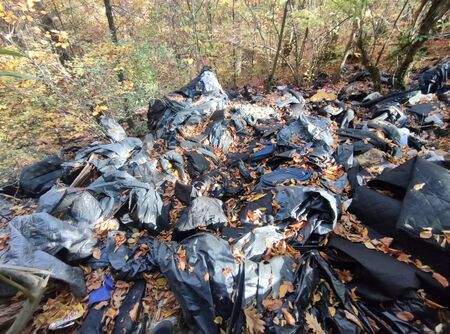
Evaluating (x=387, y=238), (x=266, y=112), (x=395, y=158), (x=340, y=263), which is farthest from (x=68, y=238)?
(x=266, y=112)

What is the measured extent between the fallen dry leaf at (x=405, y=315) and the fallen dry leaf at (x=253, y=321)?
2.95 feet

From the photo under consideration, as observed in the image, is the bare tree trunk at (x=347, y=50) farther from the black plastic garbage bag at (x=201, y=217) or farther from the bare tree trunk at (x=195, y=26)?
the black plastic garbage bag at (x=201, y=217)

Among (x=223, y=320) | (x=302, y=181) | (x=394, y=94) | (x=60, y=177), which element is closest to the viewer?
(x=223, y=320)

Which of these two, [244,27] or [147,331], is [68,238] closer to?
[147,331]

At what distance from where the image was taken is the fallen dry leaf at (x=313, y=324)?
1.63 metres

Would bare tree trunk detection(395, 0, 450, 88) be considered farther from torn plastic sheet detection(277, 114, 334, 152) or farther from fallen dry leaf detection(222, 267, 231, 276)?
fallen dry leaf detection(222, 267, 231, 276)

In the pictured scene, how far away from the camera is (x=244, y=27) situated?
8.68m

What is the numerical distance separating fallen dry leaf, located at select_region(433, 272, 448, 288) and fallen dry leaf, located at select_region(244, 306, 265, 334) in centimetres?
120

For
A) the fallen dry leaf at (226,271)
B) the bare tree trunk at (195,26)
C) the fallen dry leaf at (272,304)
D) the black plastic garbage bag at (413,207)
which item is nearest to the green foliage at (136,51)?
the bare tree trunk at (195,26)

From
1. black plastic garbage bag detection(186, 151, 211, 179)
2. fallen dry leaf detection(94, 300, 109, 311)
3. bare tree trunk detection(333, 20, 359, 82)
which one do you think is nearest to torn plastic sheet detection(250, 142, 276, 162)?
black plastic garbage bag detection(186, 151, 211, 179)

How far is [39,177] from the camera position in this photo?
3.75 meters

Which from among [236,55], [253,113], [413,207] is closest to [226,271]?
[413,207]

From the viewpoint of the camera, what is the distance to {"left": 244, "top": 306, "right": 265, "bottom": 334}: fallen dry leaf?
165cm

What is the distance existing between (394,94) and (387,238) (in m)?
4.28
